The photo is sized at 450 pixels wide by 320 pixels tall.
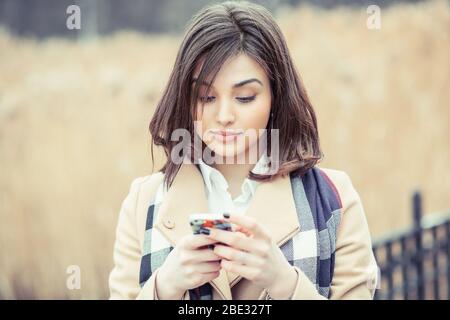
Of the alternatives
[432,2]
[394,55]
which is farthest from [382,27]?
[432,2]

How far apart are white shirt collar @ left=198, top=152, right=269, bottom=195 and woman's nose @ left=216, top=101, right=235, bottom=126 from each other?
0.18 metres

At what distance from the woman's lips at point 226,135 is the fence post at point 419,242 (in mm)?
2060

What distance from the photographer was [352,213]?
1472 millimetres

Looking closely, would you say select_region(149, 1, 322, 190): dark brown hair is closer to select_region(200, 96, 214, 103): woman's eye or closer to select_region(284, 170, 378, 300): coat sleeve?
select_region(200, 96, 214, 103): woman's eye

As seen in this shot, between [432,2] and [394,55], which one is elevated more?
[432,2]

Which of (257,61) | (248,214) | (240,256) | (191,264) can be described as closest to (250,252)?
(240,256)

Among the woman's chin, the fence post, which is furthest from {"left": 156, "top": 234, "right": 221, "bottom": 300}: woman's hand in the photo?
the fence post

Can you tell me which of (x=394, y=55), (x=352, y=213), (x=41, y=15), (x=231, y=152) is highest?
(x=41, y=15)

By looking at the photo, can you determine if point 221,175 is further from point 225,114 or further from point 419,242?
point 419,242

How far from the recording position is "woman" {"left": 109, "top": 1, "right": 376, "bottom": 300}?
1421mm

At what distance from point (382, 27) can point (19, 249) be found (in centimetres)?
295

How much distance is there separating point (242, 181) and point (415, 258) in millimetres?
2100

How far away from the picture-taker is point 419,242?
11.0 ft
